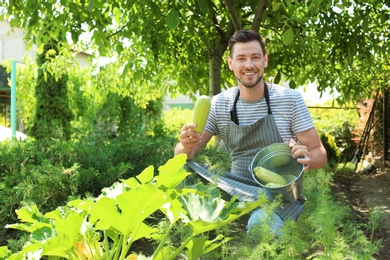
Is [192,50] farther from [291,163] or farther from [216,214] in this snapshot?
[216,214]

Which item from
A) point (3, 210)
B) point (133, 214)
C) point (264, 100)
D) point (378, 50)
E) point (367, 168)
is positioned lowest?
point (367, 168)

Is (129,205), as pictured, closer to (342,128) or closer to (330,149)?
(330,149)

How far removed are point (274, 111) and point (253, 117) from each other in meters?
0.12

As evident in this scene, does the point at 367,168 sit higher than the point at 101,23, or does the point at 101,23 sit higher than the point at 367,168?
the point at 101,23

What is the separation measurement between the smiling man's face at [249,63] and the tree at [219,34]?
5.60 ft

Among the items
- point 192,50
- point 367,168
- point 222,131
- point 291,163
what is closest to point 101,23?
point 192,50

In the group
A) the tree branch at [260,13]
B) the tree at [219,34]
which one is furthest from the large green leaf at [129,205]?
the tree branch at [260,13]

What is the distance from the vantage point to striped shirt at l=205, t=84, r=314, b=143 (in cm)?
258


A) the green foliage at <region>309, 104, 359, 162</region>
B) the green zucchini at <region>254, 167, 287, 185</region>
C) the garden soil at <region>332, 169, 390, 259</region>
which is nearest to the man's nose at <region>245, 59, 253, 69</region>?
the green zucchini at <region>254, 167, 287, 185</region>

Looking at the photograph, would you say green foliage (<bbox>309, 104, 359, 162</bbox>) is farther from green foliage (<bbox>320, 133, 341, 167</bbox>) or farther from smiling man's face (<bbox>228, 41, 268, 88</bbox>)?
smiling man's face (<bbox>228, 41, 268, 88</bbox>)

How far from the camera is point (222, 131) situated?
9.22ft

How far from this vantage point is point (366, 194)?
261 inches

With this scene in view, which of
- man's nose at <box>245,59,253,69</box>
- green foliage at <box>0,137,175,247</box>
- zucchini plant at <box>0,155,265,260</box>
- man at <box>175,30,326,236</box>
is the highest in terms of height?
man's nose at <box>245,59,253,69</box>

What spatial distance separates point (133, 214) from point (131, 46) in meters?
6.48
